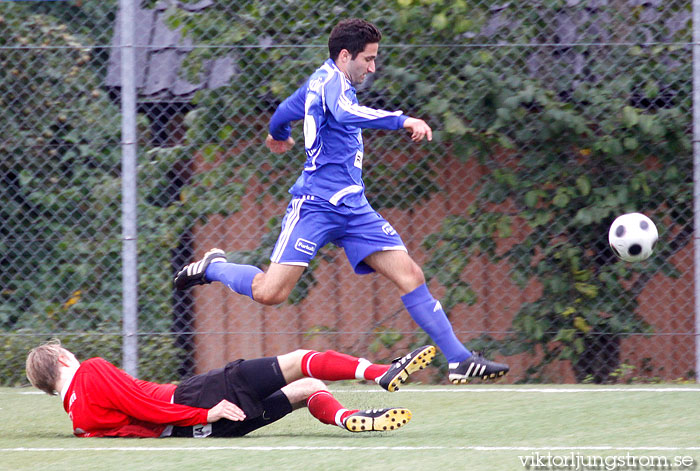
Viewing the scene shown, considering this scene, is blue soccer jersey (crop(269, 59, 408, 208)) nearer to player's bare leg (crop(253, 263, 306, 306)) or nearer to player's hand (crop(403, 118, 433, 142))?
player's bare leg (crop(253, 263, 306, 306))

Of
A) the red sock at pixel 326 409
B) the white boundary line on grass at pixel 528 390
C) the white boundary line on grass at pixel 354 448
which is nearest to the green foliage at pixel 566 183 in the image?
the white boundary line on grass at pixel 528 390

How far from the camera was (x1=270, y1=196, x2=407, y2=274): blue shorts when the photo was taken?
456 centimetres

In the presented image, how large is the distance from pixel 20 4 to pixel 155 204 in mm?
1821

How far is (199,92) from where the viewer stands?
19.8 ft

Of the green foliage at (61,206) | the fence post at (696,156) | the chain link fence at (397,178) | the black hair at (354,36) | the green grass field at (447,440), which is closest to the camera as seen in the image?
the green grass field at (447,440)

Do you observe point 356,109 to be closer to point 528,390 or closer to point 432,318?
point 432,318

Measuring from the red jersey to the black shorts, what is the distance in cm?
6

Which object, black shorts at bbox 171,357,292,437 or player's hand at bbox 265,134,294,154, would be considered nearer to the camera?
black shorts at bbox 171,357,292,437

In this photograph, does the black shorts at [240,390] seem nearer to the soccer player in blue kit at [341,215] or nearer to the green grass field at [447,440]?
the green grass field at [447,440]

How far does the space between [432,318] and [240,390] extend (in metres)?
1.00

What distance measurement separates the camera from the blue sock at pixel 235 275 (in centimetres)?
473

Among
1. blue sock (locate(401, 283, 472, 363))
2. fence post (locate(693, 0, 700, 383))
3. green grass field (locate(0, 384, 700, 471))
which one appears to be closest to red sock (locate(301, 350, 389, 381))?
green grass field (locate(0, 384, 700, 471))

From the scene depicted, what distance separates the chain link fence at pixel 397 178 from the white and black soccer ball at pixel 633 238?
65 cm

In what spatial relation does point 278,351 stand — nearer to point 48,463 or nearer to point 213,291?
point 213,291
